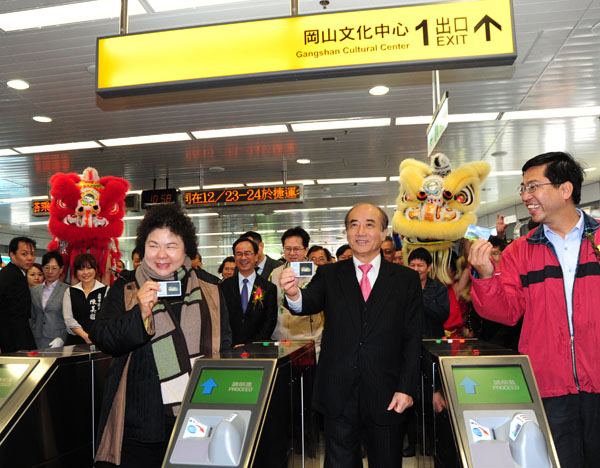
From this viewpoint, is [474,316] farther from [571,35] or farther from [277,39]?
[571,35]

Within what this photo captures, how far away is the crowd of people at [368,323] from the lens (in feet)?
6.65

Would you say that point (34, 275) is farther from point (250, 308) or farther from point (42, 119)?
point (250, 308)

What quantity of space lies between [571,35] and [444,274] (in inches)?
101

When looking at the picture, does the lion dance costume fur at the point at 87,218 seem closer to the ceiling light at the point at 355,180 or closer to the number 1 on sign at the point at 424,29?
the number 1 on sign at the point at 424,29

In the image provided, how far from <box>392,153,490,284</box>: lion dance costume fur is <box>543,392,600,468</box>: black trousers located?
2.45m

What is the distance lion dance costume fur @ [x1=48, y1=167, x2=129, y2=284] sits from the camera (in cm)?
583

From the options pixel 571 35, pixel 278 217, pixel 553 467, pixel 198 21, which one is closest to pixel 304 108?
pixel 198 21

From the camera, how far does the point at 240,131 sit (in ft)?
24.8

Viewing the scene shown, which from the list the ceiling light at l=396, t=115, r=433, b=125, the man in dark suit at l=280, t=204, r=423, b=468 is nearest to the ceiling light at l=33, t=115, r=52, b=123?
the ceiling light at l=396, t=115, r=433, b=125

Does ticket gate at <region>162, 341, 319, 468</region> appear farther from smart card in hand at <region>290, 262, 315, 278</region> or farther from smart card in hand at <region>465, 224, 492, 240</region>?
smart card in hand at <region>465, 224, 492, 240</region>

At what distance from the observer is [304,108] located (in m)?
6.63

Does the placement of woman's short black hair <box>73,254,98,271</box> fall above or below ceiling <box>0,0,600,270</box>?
below

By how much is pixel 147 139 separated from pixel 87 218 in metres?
2.32

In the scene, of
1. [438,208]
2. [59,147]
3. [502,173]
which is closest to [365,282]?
[438,208]
